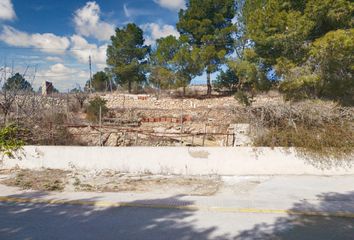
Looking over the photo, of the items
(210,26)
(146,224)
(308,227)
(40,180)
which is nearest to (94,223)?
(146,224)

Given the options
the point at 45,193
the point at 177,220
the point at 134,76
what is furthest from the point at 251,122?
the point at 134,76

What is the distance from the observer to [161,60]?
28.4m

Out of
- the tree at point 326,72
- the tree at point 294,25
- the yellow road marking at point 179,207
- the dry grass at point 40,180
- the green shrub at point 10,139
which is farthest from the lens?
the tree at point 294,25

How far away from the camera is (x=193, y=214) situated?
6461 mm

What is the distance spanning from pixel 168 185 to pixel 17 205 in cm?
384

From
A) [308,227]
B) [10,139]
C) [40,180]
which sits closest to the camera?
[308,227]

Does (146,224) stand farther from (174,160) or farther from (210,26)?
(210,26)

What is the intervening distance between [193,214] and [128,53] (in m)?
30.5

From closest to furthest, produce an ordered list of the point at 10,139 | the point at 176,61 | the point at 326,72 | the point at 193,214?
the point at 193,214 < the point at 10,139 < the point at 326,72 < the point at 176,61

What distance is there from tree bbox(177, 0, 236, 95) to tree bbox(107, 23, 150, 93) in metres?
6.53

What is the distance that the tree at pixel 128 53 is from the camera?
34406 millimetres

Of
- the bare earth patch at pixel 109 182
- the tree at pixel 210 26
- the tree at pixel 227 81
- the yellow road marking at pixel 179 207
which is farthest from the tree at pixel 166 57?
the yellow road marking at pixel 179 207

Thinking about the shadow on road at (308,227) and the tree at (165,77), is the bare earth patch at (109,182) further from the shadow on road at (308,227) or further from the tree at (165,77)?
the tree at (165,77)

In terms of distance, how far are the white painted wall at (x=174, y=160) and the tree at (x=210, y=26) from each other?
19.2 m
